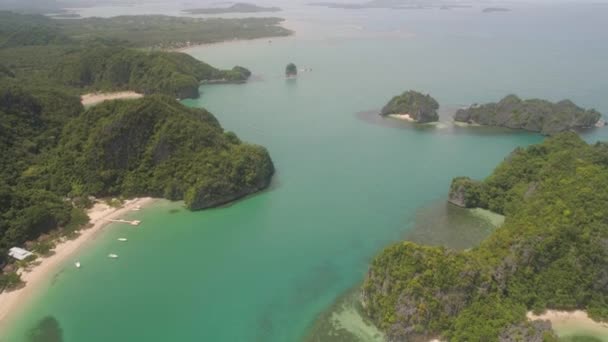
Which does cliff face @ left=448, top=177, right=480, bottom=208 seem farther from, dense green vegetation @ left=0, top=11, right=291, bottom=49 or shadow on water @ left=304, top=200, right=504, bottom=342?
dense green vegetation @ left=0, top=11, right=291, bottom=49

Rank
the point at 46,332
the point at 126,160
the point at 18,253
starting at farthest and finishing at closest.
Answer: the point at 126,160 < the point at 18,253 < the point at 46,332

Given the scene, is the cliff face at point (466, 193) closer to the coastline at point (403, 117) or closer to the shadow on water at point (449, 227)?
A: the shadow on water at point (449, 227)

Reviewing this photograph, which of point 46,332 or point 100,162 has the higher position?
point 100,162

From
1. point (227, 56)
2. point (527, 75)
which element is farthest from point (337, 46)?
point (527, 75)

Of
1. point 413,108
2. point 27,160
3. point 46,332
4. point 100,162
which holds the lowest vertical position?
point 46,332

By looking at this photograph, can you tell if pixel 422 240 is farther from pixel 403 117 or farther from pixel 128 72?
pixel 128 72

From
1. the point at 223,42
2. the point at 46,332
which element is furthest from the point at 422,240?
the point at 223,42

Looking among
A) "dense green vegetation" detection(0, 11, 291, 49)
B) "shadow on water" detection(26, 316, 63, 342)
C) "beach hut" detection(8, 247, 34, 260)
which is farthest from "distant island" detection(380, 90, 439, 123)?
"dense green vegetation" detection(0, 11, 291, 49)
